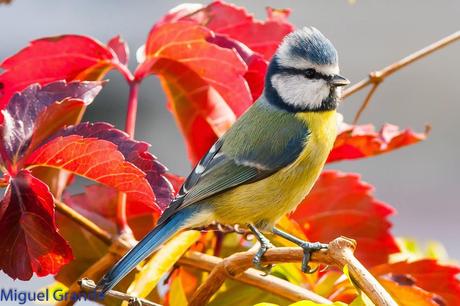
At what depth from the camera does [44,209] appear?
2.59 ft

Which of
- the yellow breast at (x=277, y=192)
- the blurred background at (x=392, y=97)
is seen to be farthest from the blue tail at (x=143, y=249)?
the blurred background at (x=392, y=97)

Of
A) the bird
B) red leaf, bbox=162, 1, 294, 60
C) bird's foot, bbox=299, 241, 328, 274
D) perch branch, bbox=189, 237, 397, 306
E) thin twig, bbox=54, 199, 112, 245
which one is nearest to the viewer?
perch branch, bbox=189, 237, 397, 306

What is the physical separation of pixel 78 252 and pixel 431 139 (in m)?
4.26

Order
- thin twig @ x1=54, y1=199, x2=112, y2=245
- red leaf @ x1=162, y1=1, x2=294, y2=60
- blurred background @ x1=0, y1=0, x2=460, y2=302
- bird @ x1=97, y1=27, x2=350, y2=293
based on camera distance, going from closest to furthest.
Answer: thin twig @ x1=54, y1=199, x2=112, y2=245 → red leaf @ x1=162, y1=1, x2=294, y2=60 → bird @ x1=97, y1=27, x2=350, y2=293 → blurred background @ x1=0, y1=0, x2=460, y2=302

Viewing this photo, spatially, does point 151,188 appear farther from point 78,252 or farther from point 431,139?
point 431,139

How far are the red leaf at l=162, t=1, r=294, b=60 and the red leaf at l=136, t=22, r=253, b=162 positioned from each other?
0.22 feet

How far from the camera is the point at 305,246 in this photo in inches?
32.7

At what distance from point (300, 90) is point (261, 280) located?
0.52 meters

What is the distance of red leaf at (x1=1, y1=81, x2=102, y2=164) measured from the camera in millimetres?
806

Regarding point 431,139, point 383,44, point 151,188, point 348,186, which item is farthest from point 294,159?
point 383,44

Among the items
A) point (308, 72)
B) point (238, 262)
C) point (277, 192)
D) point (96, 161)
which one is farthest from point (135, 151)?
point (308, 72)

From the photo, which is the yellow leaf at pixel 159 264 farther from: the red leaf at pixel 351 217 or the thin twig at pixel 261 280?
the red leaf at pixel 351 217

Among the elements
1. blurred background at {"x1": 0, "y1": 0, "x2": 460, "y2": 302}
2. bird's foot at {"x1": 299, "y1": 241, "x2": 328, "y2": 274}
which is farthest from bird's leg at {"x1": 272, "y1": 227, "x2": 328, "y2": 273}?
blurred background at {"x1": 0, "y1": 0, "x2": 460, "y2": 302}

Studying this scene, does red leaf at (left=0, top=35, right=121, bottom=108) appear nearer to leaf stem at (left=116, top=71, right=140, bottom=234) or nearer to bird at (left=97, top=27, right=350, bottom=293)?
leaf stem at (left=116, top=71, right=140, bottom=234)
